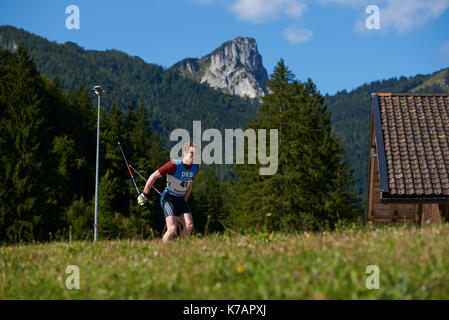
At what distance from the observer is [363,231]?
7.62 metres

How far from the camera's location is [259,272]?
185 inches

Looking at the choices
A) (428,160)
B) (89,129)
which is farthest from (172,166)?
(89,129)

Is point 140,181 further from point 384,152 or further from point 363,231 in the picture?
point 363,231

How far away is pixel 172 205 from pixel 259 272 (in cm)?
472

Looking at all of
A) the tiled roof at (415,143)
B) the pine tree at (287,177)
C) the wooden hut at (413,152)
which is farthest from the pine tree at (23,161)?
the tiled roof at (415,143)


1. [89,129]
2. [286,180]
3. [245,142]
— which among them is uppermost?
[89,129]

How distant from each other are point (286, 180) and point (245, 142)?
17.1 feet

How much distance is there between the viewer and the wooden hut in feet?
47.9

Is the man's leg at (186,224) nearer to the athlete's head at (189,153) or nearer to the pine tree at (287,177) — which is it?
the athlete's head at (189,153)

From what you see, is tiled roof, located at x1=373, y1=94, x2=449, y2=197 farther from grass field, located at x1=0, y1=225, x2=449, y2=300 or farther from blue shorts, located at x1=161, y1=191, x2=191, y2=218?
grass field, located at x1=0, y1=225, x2=449, y2=300

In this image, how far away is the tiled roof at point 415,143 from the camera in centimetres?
1470

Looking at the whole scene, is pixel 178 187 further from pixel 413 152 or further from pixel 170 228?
pixel 413 152

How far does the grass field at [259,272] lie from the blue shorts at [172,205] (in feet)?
8.07

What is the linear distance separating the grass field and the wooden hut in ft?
27.8
